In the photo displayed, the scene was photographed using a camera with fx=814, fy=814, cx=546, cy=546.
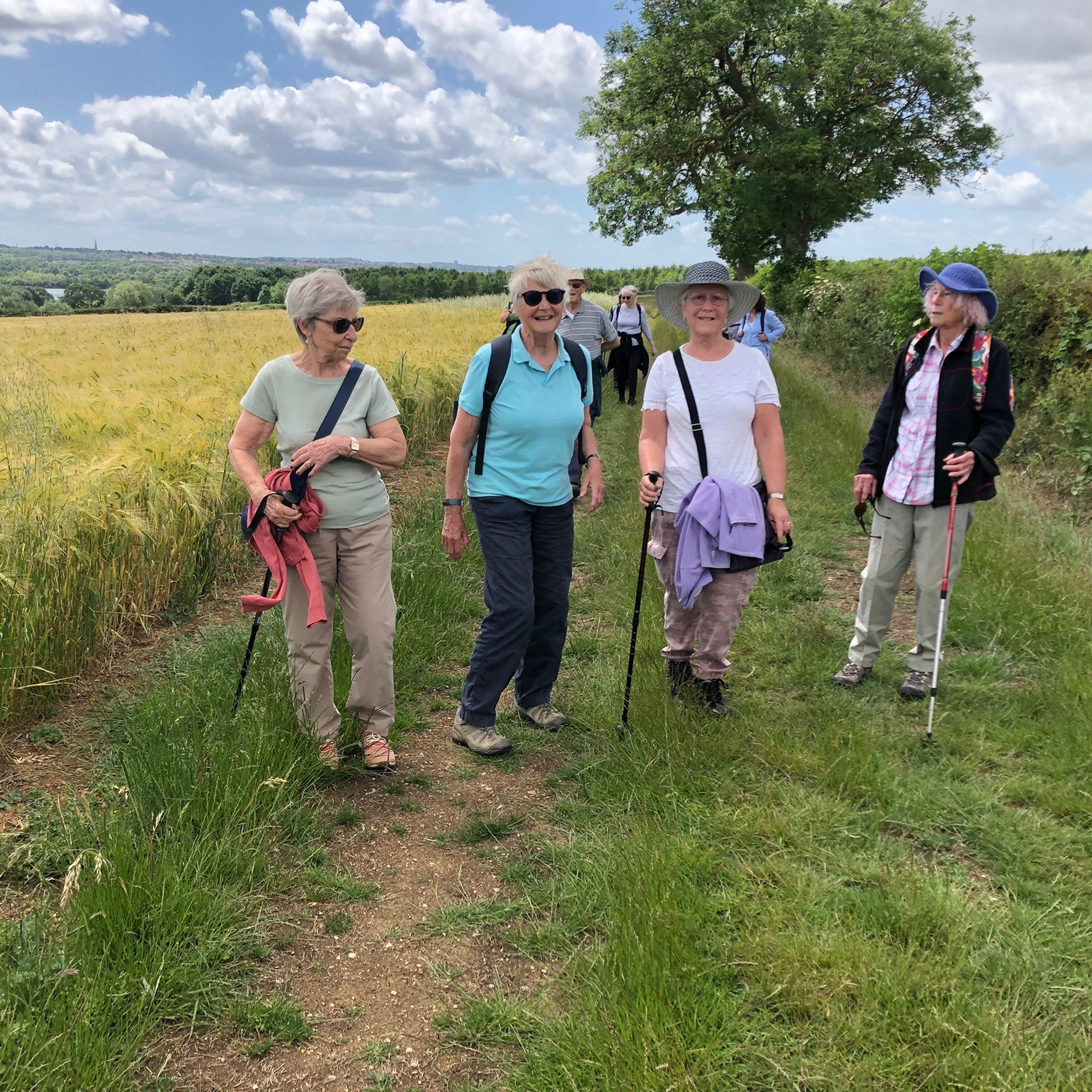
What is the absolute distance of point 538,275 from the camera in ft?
12.4

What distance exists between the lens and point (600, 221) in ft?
97.5

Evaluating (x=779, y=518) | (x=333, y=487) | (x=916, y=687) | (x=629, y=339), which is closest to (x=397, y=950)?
(x=333, y=487)

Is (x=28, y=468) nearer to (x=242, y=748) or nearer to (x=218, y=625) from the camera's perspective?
(x=218, y=625)

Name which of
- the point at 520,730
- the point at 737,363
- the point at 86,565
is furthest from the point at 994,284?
the point at 86,565

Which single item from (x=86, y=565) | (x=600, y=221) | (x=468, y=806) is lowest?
(x=468, y=806)

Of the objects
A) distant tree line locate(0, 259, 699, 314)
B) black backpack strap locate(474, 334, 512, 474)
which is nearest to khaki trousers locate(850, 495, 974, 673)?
black backpack strap locate(474, 334, 512, 474)

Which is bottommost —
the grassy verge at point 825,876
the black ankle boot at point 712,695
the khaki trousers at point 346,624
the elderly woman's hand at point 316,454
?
the grassy verge at point 825,876

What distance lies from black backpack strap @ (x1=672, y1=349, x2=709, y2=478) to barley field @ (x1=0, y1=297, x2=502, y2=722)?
10.5 feet

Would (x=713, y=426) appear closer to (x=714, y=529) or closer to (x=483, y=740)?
(x=714, y=529)

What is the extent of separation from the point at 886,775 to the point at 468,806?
1.90 metres

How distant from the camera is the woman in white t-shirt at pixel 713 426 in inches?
149

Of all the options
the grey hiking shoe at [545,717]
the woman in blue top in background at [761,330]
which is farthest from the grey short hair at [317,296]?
the woman in blue top in background at [761,330]

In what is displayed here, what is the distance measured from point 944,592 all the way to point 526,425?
2412 millimetres

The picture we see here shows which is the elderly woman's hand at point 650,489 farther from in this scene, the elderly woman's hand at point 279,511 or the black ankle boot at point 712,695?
the elderly woman's hand at point 279,511
